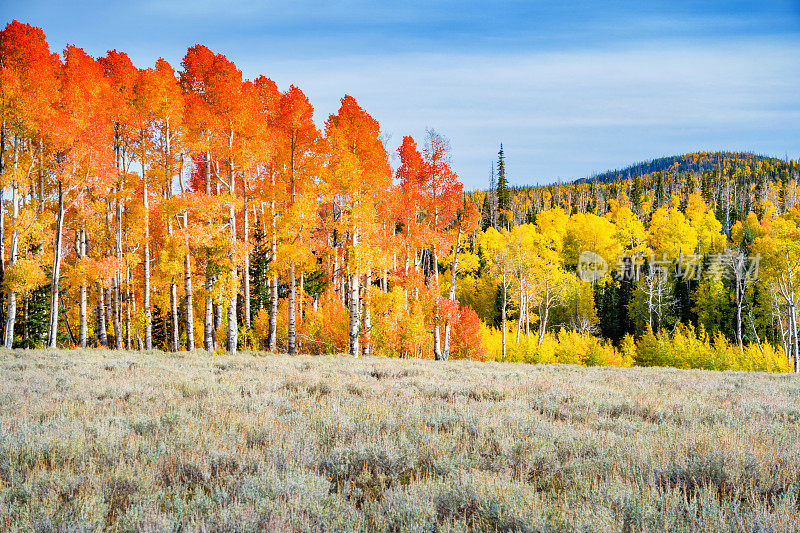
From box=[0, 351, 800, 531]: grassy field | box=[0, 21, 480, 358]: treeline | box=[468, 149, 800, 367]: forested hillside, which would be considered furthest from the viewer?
box=[468, 149, 800, 367]: forested hillside

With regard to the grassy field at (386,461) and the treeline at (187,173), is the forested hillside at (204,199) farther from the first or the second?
the grassy field at (386,461)

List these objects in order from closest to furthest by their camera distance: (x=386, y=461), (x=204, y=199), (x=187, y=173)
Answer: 1. (x=386, y=461)
2. (x=204, y=199)
3. (x=187, y=173)

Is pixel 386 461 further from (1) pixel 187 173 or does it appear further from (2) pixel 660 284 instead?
(2) pixel 660 284

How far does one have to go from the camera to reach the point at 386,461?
15.4 ft

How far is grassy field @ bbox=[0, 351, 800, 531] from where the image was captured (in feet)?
11.4

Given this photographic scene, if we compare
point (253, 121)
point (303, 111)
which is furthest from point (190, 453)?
point (303, 111)

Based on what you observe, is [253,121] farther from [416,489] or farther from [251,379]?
[416,489]

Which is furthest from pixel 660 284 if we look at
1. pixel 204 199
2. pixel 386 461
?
pixel 386 461

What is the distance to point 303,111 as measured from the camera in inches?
690

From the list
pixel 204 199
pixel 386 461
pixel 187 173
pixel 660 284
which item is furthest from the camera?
pixel 660 284

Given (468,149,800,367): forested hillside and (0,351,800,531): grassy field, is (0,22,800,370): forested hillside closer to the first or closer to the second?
(0,351,800,531): grassy field

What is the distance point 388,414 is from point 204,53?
1554 centimetres

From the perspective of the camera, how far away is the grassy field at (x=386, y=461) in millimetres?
3479

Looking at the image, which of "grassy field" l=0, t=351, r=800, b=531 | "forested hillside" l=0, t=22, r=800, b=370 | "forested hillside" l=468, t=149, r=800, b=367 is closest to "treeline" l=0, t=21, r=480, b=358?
"forested hillside" l=0, t=22, r=800, b=370
